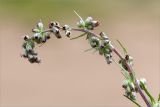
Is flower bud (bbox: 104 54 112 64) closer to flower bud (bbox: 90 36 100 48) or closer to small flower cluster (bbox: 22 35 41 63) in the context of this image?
flower bud (bbox: 90 36 100 48)

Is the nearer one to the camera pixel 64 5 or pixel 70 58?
pixel 70 58

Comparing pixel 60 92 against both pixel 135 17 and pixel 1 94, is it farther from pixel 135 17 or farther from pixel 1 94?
pixel 135 17

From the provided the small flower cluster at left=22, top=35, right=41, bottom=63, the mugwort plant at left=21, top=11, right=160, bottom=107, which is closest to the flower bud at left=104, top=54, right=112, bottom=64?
the mugwort plant at left=21, top=11, right=160, bottom=107

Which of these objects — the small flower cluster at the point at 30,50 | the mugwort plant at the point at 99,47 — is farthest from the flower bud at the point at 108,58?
the small flower cluster at the point at 30,50

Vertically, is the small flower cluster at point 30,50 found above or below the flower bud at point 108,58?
above

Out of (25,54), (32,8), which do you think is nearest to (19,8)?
(32,8)

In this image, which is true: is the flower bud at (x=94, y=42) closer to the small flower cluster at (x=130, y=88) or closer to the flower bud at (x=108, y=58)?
the flower bud at (x=108, y=58)

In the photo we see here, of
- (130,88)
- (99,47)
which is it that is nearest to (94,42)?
(99,47)

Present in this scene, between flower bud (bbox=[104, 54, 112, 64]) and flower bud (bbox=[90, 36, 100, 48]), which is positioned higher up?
flower bud (bbox=[90, 36, 100, 48])
